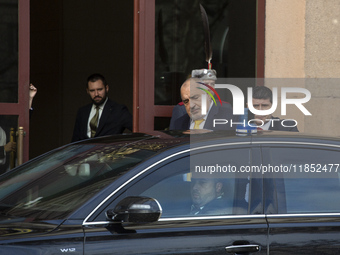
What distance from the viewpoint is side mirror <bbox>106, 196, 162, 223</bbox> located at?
2.61m

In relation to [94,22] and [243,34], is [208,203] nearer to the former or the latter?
[243,34]

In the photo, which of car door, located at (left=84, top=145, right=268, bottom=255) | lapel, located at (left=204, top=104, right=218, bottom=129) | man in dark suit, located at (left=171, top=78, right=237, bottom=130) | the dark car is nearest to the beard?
man in dark suit, located at (left=171, top=78, right=237, bottom=130)

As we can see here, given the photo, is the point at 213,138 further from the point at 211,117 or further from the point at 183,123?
the point at 183,123

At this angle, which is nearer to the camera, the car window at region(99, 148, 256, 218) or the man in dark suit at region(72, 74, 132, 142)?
the car window at region(99, 148, 256, 218)

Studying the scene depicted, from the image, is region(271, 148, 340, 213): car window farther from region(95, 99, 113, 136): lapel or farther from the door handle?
region(95, 99, 113, 136): lapel

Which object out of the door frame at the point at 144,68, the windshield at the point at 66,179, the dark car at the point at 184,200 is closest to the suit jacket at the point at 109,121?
the door frame at the point at 144,68

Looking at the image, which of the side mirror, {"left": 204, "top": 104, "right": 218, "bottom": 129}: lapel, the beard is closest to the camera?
the side mirror

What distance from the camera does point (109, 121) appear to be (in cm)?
603

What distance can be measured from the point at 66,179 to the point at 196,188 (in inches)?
31.6

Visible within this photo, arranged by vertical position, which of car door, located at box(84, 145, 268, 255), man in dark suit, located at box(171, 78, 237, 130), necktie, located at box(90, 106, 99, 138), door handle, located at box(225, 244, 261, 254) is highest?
man in dark suit, located at box(171, 78, 237, 130)

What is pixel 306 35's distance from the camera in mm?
6902

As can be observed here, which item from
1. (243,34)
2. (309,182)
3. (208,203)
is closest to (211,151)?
(208,203)

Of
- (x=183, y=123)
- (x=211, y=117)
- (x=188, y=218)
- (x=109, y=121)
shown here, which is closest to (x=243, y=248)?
(x=188, y=218)

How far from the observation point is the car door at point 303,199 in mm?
2820
